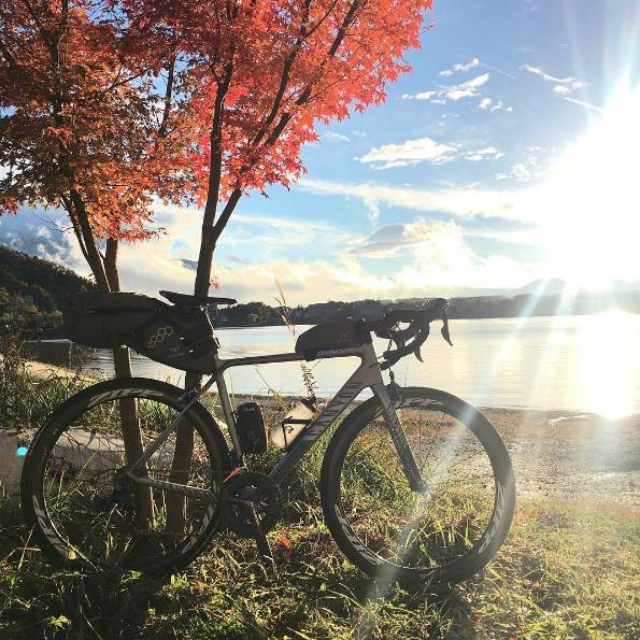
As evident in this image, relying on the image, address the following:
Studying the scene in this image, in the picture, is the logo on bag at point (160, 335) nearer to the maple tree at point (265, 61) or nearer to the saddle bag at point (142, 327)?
the saddle bag at point (142, 327)

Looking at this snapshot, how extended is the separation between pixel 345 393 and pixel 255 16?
250 cm

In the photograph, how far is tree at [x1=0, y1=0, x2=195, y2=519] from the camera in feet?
12.4

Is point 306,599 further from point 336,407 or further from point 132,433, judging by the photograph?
point 132,433

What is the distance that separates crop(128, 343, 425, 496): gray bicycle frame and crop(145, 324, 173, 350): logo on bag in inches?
11.6

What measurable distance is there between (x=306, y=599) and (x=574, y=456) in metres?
13.3

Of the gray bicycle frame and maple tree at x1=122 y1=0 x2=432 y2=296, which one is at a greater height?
maple tree at x1=122 y1=0 x2=432 y2=296

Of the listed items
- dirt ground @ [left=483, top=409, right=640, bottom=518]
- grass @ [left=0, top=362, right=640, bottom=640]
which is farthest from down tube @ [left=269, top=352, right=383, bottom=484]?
dirt ground @ [left=483, top=409, right=640, bottom=518]

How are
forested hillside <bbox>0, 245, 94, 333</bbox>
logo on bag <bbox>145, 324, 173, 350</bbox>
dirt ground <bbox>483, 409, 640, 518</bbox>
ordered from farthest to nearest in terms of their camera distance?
dirt ground <bbox>483, 409, 640, 518</bbox>
forested hillside <bbox>0, 245, 94, 333</bbox>
logo on bag <bbox>145, 324, 173, 350</bbox>

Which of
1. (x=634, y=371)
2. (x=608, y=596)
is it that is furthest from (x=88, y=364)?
(x=634, y=371)

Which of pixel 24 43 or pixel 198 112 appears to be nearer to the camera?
pixel 24 43

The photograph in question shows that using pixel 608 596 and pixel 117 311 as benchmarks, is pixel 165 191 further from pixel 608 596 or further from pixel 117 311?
pixel 608 596

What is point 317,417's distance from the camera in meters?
3.31

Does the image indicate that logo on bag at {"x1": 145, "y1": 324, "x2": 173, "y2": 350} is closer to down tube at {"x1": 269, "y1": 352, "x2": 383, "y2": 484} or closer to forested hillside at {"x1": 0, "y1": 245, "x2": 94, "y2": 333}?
forested hillside at {"x1": 0, "y1": 245, "x2": 94, "y2": 333}

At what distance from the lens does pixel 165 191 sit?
452cm
